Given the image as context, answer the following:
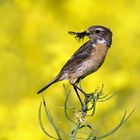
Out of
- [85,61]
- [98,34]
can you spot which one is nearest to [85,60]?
[85,61]

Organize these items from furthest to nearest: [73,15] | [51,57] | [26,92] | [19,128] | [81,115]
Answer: [73,15] → [51,57] → [26,92] → [19,128] → [81,115]

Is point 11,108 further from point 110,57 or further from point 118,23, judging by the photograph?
point 118,23

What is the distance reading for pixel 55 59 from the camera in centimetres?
839

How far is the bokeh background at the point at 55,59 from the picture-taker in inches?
298

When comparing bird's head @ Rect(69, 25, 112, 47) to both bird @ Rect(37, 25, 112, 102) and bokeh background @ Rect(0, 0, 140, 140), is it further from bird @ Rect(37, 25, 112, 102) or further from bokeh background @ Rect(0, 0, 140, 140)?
bokeh background @ Rect(0, 0, 140, 140)

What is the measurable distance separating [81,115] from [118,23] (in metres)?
5.72

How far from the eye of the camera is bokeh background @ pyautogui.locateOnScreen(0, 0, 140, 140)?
7559 millimetres

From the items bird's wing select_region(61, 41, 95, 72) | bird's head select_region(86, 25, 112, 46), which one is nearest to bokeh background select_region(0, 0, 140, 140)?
bird's wing select_region(61, 41, 95, 72)

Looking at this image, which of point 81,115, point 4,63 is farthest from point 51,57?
point 81,115

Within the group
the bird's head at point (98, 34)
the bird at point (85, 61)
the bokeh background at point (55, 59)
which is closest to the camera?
the bird's head at point (98, 34)

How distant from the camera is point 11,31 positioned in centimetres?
894

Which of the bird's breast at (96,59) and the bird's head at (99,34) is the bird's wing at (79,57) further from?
the bird's head at (99,34)

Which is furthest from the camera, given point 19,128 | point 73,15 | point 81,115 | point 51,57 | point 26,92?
point 73,15

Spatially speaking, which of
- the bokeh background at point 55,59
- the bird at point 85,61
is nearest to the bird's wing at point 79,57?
the bird at point 85,61
